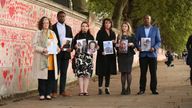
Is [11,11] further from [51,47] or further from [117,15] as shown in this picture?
[117,15]

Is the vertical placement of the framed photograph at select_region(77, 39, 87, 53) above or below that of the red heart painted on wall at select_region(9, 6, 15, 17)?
below

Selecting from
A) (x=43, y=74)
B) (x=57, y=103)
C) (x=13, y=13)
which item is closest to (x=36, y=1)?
(x=13, y=13)

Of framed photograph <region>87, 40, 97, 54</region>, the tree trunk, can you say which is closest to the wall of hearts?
framed photograph <region>87, 40, 97, 54</region>

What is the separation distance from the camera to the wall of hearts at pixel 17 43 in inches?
432

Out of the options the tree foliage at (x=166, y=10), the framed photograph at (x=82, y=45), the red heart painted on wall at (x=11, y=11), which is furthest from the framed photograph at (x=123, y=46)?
the tree foliage at (x=166, y=10)

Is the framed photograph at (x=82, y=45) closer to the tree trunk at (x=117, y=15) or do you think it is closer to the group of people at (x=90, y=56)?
the group of people at (x=90, y=56)

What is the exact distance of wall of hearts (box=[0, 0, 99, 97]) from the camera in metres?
11.0

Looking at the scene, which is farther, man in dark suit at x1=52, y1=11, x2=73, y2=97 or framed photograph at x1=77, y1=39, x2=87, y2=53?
framed photograph at x1=77, y1=39, x2=87, y2=53

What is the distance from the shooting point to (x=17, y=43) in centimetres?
1175

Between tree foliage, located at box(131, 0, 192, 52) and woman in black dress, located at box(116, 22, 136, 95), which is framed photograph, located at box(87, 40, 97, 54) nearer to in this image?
woman in black dress, located at box(116, 22, 136, 95)

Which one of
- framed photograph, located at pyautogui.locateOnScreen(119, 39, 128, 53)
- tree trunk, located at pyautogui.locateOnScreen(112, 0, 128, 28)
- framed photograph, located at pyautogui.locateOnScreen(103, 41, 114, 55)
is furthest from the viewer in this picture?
tree trunk, located at pyautogui.locateOnScreen(112, 0, 128, 28)

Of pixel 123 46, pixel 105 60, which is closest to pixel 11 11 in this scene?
pixel 105 60

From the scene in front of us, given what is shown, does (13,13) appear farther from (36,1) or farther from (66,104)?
(66,104)

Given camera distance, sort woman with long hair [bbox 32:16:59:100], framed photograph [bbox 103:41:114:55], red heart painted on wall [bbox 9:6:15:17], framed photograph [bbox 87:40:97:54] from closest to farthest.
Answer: woman with long hair [bbox 32:16:59:100] → red heart painted on wall [bbox 9:6:15:17] → framed photograph [bbox 87:40:97:54] → framed photograph [bbox 103:41:114:55]
